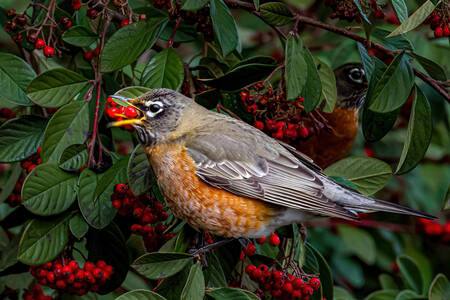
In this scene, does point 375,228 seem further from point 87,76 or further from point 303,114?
point 87,76

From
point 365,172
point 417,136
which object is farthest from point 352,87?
point 417,136

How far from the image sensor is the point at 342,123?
353 cm

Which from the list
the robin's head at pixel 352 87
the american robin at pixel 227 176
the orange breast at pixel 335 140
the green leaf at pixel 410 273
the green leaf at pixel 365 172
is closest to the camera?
the american robin at pixel 227 176

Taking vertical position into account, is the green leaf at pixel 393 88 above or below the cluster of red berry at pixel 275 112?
above

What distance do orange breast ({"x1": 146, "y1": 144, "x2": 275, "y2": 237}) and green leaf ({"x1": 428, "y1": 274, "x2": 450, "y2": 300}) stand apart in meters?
0.98

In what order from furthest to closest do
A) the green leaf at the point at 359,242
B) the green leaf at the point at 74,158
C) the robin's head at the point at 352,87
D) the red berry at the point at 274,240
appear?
the green leaf at the point at 359,242, the robin's head at the point at 352,87, the red berry at the point at 274,240, the green leaf at the point at 74,158

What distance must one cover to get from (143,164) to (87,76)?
50cm

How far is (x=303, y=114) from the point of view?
2.56 meters

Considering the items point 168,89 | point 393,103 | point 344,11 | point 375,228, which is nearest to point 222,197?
point 168,89

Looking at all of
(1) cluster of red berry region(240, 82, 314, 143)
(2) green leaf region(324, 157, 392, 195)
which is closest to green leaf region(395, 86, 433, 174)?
(2) green leaf region(324, 157, 392, 195)

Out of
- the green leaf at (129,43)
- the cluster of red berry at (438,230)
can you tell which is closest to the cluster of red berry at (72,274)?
the green leaf at (129,43)

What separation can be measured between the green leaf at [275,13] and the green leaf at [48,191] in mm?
1036

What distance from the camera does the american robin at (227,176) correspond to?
7.34ft

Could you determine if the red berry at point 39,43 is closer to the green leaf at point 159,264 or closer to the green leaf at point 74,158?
the green leaf at point 74,158
